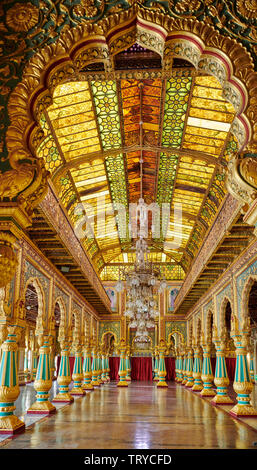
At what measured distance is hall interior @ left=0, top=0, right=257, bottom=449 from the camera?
145 inches

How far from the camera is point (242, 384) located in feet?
31.4

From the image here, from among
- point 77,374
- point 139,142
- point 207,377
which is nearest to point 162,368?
point 207,377

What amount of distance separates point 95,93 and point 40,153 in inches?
66.2

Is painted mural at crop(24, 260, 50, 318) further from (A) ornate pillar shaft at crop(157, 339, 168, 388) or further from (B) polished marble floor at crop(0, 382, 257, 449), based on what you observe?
(A) ornate pillar shaft at crop(157, 339, 168, 388)

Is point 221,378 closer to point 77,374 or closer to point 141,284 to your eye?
point 141,284

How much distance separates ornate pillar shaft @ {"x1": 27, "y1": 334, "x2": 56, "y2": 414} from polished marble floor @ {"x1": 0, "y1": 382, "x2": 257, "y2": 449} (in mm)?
313

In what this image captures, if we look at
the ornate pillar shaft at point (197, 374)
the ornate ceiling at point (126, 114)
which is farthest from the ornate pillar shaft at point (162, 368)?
the ornate ceiling at point (126, 114)

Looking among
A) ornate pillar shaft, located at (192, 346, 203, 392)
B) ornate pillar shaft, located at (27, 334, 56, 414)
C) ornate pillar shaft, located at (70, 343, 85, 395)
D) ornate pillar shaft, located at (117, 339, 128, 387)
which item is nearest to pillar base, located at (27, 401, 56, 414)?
ornate pillar shaft, located at (27, 334, 56, 414)

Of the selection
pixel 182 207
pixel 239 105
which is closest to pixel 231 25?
pixel 239 105

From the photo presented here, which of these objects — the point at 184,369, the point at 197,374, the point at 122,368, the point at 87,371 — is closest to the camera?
the point at 197,374

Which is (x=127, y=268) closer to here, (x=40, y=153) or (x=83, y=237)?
(x=83, y=237)

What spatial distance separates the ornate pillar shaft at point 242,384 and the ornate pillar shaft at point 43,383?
4555mm

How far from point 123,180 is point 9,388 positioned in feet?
23.7

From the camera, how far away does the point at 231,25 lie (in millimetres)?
3711
